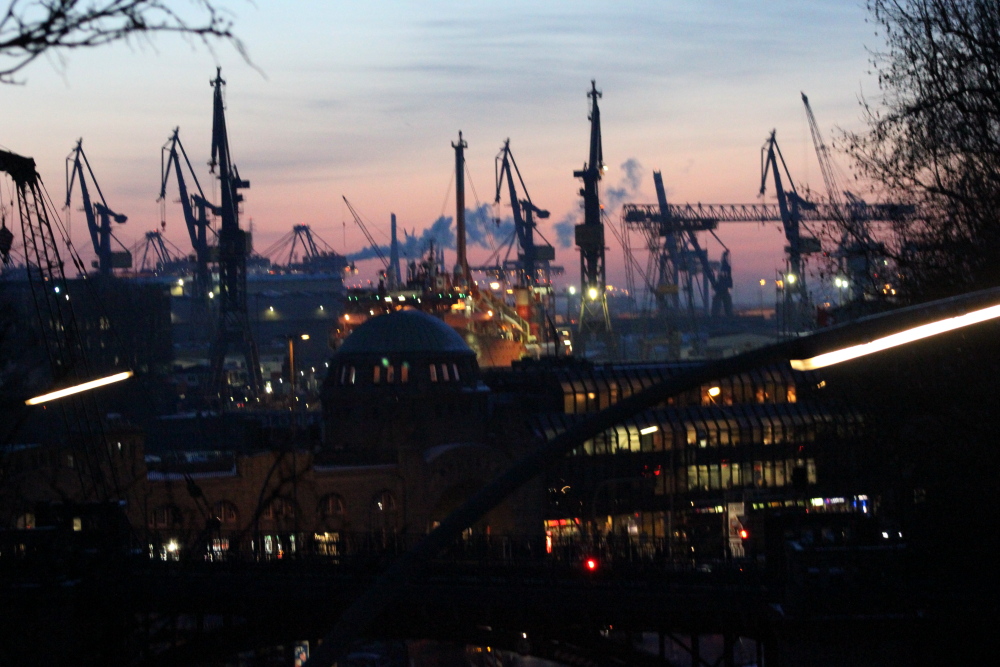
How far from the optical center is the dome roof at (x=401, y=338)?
60656 millimetres

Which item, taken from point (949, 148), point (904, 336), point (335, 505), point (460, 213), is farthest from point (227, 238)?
point (904, 336)

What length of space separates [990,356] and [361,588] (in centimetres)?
1335

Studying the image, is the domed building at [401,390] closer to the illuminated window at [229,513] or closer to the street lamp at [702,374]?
the illuminated window at [229,513]

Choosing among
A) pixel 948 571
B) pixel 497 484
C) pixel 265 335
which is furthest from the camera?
pixel 265 335

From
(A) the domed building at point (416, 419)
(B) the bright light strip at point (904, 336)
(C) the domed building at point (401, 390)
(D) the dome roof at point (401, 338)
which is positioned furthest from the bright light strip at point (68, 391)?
(D) the dome roof at point (401, 338)

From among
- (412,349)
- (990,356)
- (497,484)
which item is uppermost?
(412,349)

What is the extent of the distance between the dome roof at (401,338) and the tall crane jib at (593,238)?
171 feet

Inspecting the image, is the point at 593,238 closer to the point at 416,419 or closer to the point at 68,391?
the point at 416,419

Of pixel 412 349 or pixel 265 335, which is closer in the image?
pixel 412 349

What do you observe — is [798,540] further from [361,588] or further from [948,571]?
[361,588]

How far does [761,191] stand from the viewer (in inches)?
5846

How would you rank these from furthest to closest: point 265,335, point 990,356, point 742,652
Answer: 1. point 265,335
2. point 742,652
3. point 990,356

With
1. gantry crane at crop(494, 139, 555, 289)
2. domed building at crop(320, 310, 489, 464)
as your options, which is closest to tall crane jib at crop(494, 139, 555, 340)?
gantry crane at crop(494, 139, 555, 289)

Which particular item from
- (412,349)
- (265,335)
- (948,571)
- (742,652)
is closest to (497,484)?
(948,571)
